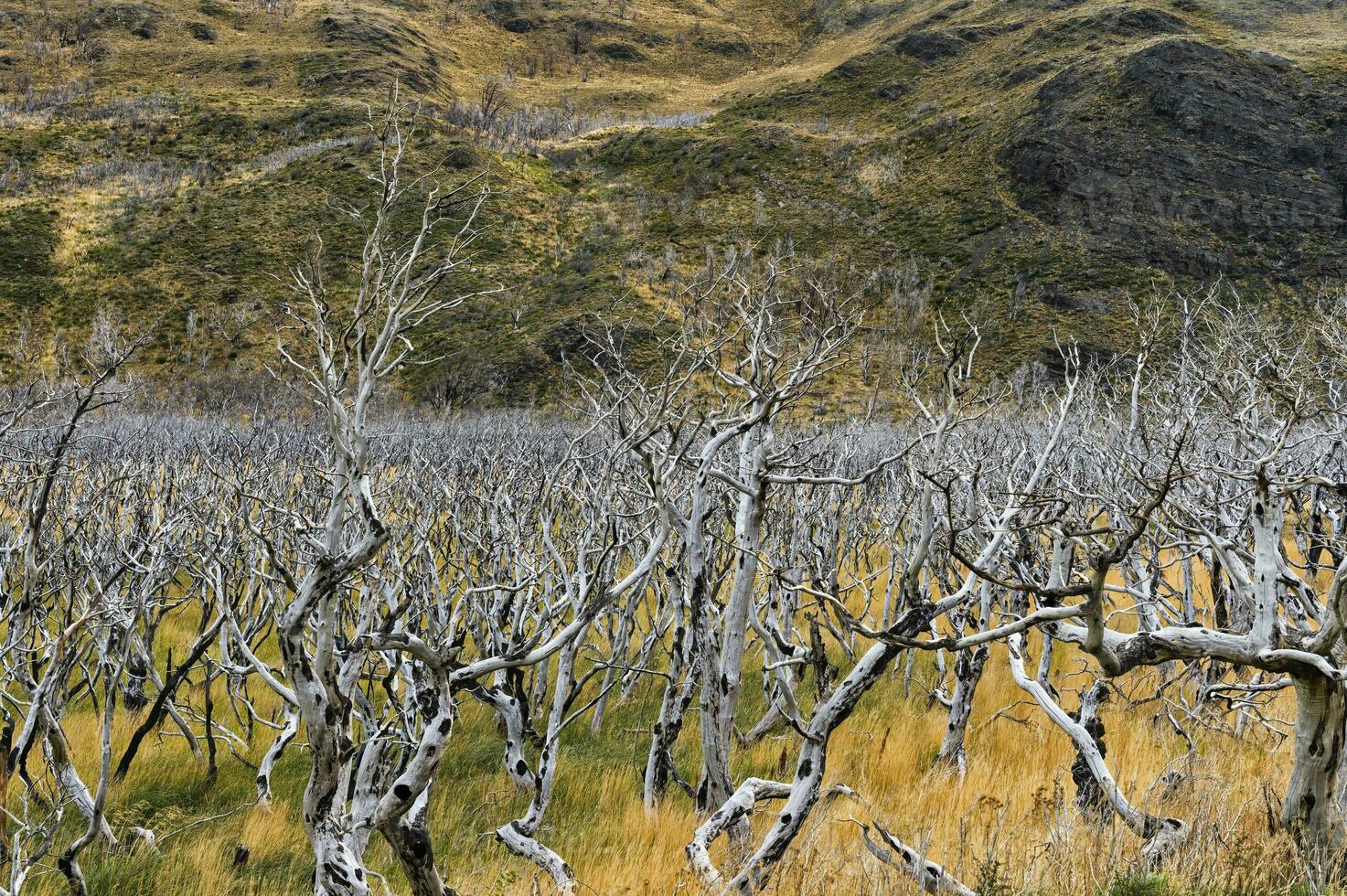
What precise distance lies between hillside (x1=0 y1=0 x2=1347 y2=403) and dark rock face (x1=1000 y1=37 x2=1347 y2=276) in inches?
7.6

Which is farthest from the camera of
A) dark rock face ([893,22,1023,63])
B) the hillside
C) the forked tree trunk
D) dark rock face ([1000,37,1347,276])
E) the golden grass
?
dark rock face ([893,22,1023,63])

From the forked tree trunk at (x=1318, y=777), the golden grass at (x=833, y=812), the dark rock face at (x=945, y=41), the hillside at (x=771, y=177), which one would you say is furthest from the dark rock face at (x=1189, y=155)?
the forked tree trunk at (x=1318, y=777)

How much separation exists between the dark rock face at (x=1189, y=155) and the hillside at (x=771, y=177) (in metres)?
0.19

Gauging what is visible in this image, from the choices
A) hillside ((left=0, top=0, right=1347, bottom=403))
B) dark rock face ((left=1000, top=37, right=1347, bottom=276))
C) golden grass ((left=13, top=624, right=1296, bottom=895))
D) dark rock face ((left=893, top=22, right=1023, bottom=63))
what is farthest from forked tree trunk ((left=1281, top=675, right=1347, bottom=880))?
dark rock face ((left=893, top=22, right=1023, bottom=63))

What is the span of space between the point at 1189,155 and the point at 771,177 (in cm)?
2805

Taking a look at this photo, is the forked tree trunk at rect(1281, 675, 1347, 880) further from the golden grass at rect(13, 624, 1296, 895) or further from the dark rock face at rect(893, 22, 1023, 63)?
the dark rock face at rect(893, 22, 1023, 63)

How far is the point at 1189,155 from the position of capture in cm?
5581

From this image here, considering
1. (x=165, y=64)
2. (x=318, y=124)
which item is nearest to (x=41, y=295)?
(x=318, y=124)

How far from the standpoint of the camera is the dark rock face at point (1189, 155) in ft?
167

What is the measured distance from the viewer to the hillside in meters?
47.0

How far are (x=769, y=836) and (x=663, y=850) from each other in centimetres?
122

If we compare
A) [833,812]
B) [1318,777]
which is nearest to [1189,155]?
[833,812]

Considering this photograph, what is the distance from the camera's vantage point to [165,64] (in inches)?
3465

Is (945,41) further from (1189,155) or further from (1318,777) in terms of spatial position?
(1318,777)
